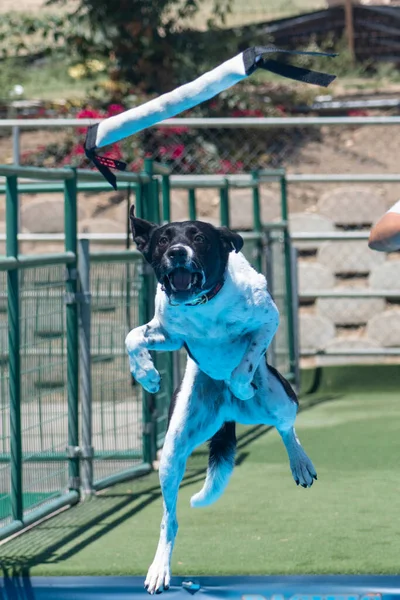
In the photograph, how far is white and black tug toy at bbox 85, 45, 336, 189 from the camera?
171 cm

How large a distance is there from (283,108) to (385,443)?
7.20 m

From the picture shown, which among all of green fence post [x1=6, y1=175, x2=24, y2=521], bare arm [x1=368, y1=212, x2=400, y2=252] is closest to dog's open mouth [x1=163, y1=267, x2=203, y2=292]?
bare arm [x1=368, y1=212, x2=400, y2=252]

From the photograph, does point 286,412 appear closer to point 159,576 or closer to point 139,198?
point 159,576

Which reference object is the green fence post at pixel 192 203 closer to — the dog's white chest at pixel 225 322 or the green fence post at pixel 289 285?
the green fence post at pixel 289 285

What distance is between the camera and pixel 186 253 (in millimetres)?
1978

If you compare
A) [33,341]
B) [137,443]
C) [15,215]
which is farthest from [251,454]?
[15,215]

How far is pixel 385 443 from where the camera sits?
7094 mm

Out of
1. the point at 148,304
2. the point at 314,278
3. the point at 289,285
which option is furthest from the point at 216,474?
the point at 314,278

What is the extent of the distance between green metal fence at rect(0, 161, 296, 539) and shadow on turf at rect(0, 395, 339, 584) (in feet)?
0.28

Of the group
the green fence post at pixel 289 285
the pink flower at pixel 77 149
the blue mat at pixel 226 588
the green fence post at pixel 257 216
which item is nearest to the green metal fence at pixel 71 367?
the blue mat at pixel 226 588

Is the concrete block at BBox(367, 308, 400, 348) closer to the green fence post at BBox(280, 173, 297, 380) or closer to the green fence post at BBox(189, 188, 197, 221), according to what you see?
the green fence post at BBox(280, 173, 297, 380)

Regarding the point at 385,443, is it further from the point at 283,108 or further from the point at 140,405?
the point at 283,108

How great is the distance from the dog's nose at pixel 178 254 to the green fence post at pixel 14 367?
10.8 ft

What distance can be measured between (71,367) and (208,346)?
381 centimetres
